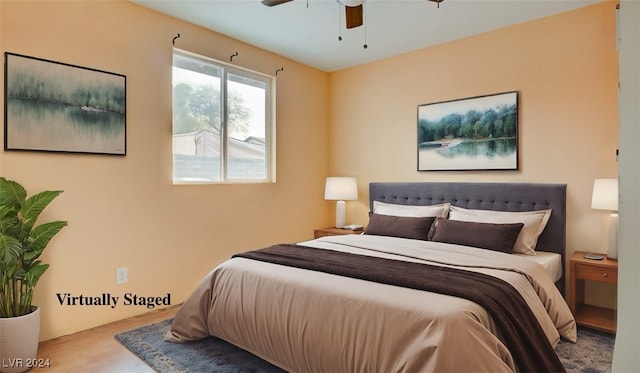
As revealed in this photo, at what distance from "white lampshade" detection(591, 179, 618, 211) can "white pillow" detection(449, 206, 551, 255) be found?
0.39 metres

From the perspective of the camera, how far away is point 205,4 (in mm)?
3076

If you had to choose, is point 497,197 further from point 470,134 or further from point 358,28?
point 358,28

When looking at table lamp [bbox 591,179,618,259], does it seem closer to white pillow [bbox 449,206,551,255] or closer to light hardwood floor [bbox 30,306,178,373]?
white pillow [bbox 449,206,551,255]

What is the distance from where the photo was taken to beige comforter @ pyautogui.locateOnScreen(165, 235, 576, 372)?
1.64 metres

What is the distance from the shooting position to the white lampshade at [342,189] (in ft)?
14.5

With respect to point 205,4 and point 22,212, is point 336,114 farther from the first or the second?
point 22,212

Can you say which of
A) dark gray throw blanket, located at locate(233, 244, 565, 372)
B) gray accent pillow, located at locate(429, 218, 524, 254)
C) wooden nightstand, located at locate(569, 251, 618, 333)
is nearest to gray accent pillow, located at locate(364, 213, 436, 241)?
gray accent pillow, located at locate(429, 218, 524, 254)

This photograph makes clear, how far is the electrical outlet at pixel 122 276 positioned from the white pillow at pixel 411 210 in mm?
2416

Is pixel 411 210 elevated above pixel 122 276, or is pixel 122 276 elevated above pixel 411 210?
pixel 411 210

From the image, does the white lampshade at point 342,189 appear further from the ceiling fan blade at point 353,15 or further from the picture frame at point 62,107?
the picture frame at point 62,107

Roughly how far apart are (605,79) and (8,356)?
458cm

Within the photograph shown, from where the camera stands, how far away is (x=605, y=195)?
9.29ft

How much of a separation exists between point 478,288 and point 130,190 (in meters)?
2.66

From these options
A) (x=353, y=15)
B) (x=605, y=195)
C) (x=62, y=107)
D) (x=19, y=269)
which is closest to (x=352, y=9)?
(x=353, y=15)
